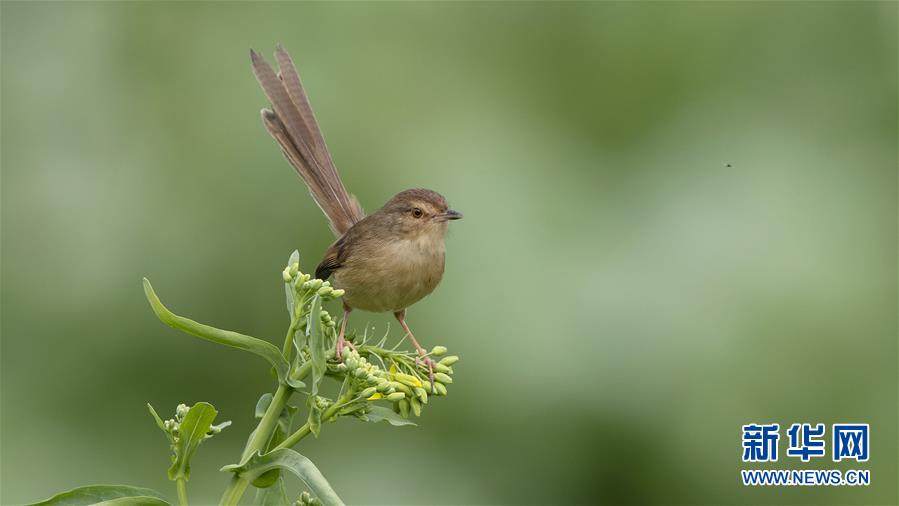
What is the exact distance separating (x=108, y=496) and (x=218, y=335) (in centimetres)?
32

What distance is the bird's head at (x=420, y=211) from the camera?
11.2 ft

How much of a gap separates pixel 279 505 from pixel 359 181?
3182mm

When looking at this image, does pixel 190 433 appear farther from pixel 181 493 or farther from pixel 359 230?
pixel 359 230

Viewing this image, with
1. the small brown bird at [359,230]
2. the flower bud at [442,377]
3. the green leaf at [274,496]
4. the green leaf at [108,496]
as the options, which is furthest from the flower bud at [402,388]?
the small brown bird at [359,230]

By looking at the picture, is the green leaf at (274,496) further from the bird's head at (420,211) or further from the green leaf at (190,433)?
the bird's head at (420,211)

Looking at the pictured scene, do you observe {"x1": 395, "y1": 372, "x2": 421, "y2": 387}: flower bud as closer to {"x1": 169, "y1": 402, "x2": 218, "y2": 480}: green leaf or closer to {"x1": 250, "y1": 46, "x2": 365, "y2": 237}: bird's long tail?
{"x1": 169, "y1": 402, "x2": 218, "y2": 480}: green leaf

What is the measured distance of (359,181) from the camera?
498cm

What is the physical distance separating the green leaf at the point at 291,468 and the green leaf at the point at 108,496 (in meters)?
0.14

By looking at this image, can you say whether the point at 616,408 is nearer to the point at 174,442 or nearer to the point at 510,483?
the point at 510,483

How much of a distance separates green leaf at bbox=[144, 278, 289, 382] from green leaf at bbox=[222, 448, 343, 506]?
159 mm

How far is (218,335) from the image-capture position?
6.00 feet

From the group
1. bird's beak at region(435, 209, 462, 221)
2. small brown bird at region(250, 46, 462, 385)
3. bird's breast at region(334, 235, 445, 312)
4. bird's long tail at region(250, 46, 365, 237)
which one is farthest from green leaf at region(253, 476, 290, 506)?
bird's beak at region(435, 209, 462, 221)

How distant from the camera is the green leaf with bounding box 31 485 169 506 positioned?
1729 millimetres

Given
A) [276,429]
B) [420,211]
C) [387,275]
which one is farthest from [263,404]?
[420,211]
